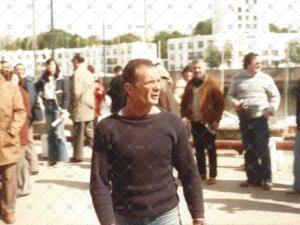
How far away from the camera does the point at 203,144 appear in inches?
207

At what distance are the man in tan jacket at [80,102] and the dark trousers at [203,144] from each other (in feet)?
5.62

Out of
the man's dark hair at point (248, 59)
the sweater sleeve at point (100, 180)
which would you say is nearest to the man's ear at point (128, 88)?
the sweater sleeve at point (100, 180)

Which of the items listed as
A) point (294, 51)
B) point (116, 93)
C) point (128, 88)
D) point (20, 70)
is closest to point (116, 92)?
point (116, 93)

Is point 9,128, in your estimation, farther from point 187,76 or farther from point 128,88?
point 187,76

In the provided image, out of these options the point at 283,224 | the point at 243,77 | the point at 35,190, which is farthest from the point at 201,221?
the point at 35,190

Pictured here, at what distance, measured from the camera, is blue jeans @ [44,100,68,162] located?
6.17 metres

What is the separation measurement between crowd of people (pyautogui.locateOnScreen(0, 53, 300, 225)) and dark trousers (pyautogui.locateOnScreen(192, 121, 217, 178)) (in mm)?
10

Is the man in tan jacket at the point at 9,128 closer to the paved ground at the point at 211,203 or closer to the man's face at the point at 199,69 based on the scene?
the paved ground at the point at 211,203

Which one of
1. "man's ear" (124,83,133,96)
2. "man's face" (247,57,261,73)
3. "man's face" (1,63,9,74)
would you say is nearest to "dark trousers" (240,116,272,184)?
"man's face" (247,57,261,73)

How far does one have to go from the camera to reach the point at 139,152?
6.57 feet

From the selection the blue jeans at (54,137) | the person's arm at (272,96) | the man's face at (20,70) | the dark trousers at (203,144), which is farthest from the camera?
the blue jeans at (54,137)

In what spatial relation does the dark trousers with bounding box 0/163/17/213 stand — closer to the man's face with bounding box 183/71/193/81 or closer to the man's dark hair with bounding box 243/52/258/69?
the man's dark hair with bounding box 243/52/258/69

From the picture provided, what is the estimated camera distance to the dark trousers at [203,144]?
5168mm

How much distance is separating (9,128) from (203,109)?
195 cm
